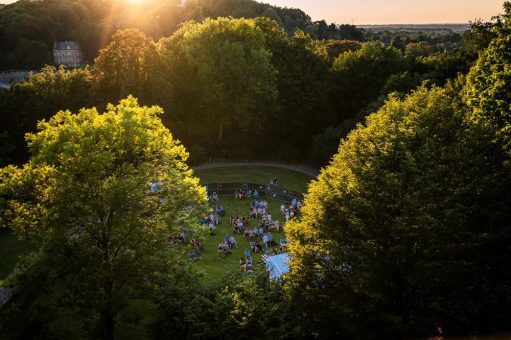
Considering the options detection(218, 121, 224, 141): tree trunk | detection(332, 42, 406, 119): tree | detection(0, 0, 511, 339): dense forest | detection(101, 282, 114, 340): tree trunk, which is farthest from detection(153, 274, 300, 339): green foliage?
detection(332, 42, 406, 119): tree

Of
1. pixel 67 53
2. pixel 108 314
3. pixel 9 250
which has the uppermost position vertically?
pixel 67 53

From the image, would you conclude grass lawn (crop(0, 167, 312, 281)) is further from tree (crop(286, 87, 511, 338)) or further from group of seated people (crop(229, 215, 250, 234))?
tree (crop(286, 87, 511, 338))

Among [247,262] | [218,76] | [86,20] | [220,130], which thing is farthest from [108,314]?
[86,20]

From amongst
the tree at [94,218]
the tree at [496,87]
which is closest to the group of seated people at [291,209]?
the tree at [496,87]

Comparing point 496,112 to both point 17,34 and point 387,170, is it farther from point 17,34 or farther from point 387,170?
point 17,34

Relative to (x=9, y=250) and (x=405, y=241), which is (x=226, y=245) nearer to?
(x=9, y=250)

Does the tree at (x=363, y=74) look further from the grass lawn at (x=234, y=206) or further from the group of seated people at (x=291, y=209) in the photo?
the group of seated people at (x=291, y=209)

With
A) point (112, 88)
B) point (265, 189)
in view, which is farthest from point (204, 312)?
point (112, 88)
